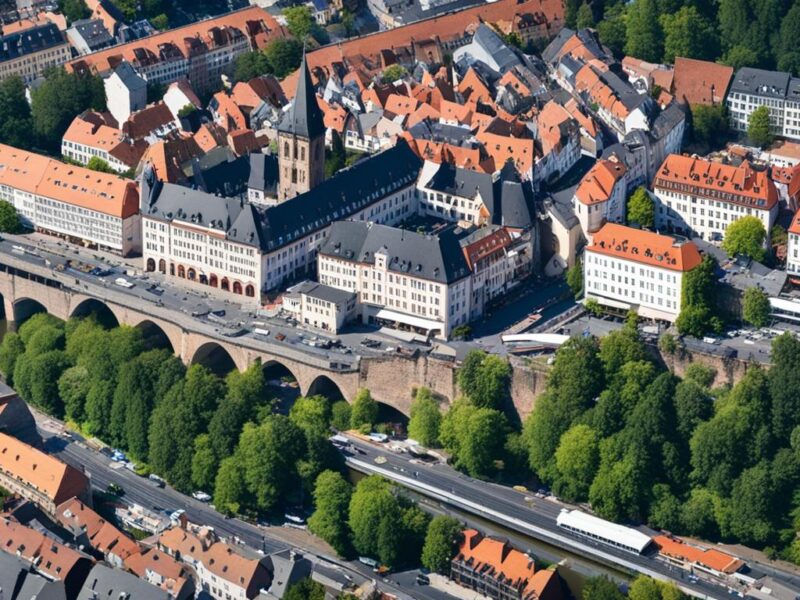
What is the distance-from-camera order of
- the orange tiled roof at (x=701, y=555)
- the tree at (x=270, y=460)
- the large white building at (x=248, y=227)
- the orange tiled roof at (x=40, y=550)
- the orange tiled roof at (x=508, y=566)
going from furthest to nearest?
1. the large white building at (x=248, y=227)
2. the tree at (x=270, y=460)
3. the orange tiled roof at (x=701, y=555)
4. the orange tiled roof at (x=508, y=566)
5. the orange tiled roof at (x=40, y=550)

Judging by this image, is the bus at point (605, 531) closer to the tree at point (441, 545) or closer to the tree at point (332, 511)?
the tree at point (441, 545)

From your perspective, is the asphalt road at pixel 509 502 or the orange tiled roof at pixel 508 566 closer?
the orange tiled roof at pixel 508 566

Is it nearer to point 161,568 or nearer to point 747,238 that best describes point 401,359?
point 747,238

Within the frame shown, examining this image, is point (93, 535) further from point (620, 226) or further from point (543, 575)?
point (620, 226)

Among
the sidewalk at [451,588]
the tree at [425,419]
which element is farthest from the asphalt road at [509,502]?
the sidewalk at [451,588]

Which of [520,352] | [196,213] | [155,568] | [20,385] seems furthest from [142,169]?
[155,568]

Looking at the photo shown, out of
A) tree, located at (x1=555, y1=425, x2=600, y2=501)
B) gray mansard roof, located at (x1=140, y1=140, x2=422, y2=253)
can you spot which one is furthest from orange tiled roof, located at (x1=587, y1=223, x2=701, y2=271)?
gray mansard roof, located at (x1=140, y1=140, x2=422, y2=253)
